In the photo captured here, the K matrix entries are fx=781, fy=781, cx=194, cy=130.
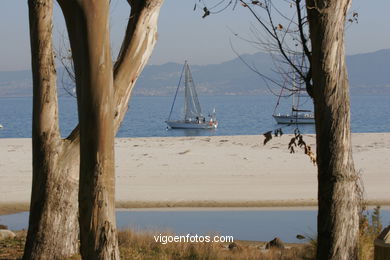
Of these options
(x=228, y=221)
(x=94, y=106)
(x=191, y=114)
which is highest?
(x=94, y=106)

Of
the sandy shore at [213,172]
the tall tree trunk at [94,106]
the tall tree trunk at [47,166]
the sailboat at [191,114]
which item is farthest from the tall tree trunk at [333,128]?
the sailboat at [191,114]

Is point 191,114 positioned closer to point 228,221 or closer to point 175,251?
point 228,221

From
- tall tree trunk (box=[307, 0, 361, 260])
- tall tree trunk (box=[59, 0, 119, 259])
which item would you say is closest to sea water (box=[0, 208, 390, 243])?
tall tree trunk (box=[307, 0, 361, 260])

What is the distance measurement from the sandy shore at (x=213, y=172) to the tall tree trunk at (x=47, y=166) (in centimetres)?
852

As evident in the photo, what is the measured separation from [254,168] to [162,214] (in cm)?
711

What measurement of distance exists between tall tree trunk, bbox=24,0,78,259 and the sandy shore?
8516 millimetres

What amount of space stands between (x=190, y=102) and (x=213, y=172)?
Answer: 53879 millimetres

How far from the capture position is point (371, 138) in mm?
30656

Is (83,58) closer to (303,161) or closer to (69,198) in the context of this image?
(69,198)

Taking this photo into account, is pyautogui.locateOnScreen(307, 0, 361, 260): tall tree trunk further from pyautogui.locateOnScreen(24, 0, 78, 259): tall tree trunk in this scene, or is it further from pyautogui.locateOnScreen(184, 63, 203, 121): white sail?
pyautogui.locateOnScreen(184, 63, 203, 121): white sail

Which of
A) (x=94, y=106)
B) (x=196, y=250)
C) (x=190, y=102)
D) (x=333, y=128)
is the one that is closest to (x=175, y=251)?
(x=196, y=250)

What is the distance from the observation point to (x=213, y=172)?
21.6 meters

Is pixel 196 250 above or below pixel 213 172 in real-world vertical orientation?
above

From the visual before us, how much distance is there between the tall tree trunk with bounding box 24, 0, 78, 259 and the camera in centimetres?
800
